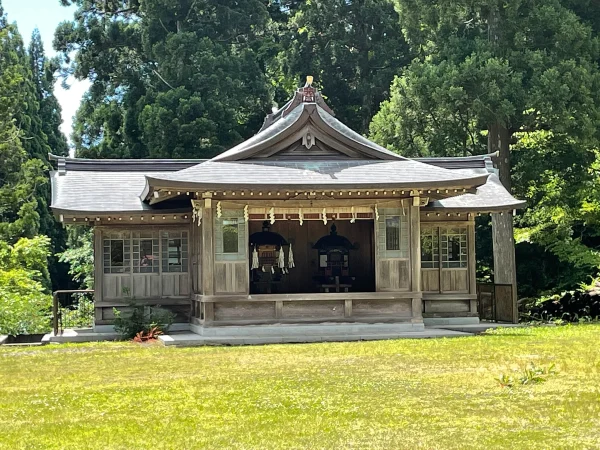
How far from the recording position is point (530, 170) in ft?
105

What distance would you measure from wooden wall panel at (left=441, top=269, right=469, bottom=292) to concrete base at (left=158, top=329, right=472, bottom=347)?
10.4 feet

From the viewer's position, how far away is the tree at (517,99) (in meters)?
29.5

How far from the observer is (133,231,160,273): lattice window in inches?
883

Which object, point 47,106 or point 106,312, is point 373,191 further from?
point 47,106

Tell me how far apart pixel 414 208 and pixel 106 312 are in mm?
8022

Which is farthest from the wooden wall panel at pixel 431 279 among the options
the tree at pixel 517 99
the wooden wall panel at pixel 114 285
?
the tree at pixel 517 99

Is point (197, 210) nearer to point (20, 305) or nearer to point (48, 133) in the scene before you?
point (20, 305)

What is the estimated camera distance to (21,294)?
92.0ft

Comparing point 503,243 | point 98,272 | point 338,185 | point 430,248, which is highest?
point 338,185

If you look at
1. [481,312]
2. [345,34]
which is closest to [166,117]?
[345,34]

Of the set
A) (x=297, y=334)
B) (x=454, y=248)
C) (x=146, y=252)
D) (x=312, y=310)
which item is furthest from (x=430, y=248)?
(x=146, y=252)

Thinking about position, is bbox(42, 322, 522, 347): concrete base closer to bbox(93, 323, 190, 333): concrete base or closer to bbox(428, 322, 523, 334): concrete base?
bbox(428, 322, 523, 334): concrete base

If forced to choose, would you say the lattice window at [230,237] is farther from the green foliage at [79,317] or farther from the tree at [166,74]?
the tree at [166,74]

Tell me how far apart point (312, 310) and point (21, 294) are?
1185 centimetres
